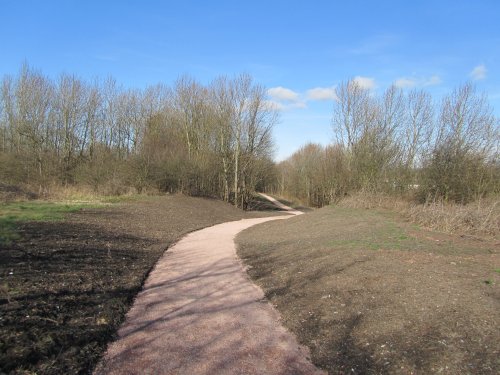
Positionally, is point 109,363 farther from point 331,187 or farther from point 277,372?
point 331,187

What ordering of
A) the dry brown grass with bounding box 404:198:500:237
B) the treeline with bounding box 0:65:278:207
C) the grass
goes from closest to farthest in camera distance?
the grass → the dry brown grass with bounding box 404:198:500:237 → the treeline with bounding box 0:65:278:207

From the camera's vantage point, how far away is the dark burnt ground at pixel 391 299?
4.02 metres

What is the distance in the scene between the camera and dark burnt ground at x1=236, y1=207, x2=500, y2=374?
4023mm

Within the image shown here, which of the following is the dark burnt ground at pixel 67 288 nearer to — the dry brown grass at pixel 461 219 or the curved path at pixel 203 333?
the curved path at pixel 203 333

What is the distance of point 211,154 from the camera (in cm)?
3153

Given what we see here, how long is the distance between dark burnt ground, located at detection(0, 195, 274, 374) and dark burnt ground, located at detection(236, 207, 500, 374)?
8.26 ft

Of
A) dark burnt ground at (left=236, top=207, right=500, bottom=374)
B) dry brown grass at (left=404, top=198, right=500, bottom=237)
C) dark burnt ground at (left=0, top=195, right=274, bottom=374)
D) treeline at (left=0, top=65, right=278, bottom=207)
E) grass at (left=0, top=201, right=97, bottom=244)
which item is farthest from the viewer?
treeline at (left=0, top=65, right=278, bottom=207)

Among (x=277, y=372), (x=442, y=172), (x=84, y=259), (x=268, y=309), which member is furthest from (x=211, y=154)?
(x=277, y=372)

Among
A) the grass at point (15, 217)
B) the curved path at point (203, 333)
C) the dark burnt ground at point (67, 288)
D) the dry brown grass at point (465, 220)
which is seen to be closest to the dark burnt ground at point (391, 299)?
the curved path at point (203, 333)

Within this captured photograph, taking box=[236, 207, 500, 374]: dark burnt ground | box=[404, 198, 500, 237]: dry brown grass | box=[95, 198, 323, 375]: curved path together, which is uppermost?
box=[404, 198, 500, 237]: dry brown grass

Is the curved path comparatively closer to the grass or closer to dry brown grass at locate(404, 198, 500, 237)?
the grass

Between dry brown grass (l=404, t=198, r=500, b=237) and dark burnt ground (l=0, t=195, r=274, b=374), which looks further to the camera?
dry brown grass (l=404, t=198, r=500, b=237)

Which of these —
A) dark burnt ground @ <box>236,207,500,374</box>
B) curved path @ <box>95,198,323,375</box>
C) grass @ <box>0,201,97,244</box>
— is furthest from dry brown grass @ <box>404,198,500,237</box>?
grass @ <box>0,201,97,244</box>

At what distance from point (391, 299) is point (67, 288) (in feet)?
16.2
